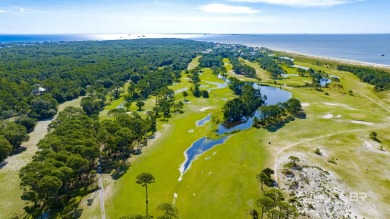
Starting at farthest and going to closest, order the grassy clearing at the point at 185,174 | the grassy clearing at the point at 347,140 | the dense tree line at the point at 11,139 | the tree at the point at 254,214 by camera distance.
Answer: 1. the dense tree line at the point at 11,139
2. the grassy clearing at the point at 347,140
3. the grassy clearing at the point at 185,174
4. the tree at the point at 254,214

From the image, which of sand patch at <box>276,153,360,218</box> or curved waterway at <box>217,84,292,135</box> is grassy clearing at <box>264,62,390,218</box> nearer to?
sand patch at <box>276,153,360,218</box>

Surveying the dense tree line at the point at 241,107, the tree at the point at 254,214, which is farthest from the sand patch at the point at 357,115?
the tree at the point at 254,214

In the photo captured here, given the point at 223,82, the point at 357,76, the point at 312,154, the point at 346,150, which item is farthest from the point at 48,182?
the point at 357,76

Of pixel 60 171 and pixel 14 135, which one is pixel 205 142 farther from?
pixel 14 135

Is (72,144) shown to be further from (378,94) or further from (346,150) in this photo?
(378,94)

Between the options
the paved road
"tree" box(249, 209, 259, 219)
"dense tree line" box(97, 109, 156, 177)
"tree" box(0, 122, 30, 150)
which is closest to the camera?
"tree" box(249, 209, 259, 219)

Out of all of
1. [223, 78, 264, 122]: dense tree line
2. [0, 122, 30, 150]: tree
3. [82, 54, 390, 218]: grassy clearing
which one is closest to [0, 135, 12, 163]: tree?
[0, 122, 30, 150]: tree

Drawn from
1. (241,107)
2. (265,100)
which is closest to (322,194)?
(241,107)

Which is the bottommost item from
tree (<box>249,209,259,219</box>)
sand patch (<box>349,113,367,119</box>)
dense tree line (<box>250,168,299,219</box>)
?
sand patch (<box>349,113,367,119</box>)

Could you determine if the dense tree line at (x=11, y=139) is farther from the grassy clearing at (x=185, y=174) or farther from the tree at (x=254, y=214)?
the tree at (x=254, y=214)
